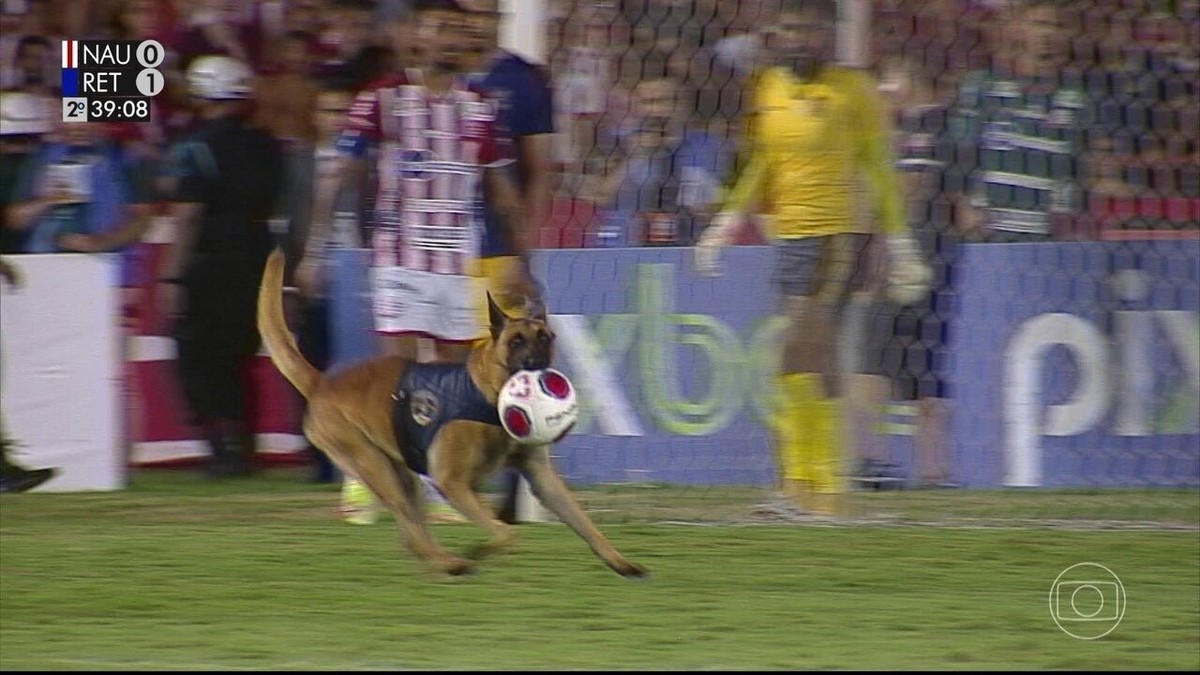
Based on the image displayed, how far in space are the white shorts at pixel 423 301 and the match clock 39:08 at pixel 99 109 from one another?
2.47 meters

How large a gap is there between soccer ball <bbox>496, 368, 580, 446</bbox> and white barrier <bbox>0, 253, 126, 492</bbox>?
13.8ft

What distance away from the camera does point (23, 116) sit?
10773 mm

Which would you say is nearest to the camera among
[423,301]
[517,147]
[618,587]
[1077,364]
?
[618,587]

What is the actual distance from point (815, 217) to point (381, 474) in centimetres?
265

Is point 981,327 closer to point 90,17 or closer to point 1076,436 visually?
point 1076,436

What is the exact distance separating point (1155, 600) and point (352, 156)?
3517 mm

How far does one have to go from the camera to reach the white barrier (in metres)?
10.3

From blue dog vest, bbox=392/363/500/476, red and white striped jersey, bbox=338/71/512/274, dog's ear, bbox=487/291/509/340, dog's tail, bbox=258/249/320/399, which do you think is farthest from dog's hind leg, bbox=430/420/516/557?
red and white striped jersey, bbox=338/71/512/274

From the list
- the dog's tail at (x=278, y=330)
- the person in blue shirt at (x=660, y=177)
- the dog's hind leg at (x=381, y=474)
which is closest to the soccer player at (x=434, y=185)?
the dog's tail at (x=278, y=330)

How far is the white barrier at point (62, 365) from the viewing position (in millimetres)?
10281

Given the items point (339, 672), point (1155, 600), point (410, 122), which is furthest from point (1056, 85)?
point (339, 672)

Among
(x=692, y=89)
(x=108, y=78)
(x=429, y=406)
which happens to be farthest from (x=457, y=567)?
(x=108, y=78)

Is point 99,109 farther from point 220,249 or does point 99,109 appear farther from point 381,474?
point 381,474

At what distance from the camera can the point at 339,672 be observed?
5195 millimetres
